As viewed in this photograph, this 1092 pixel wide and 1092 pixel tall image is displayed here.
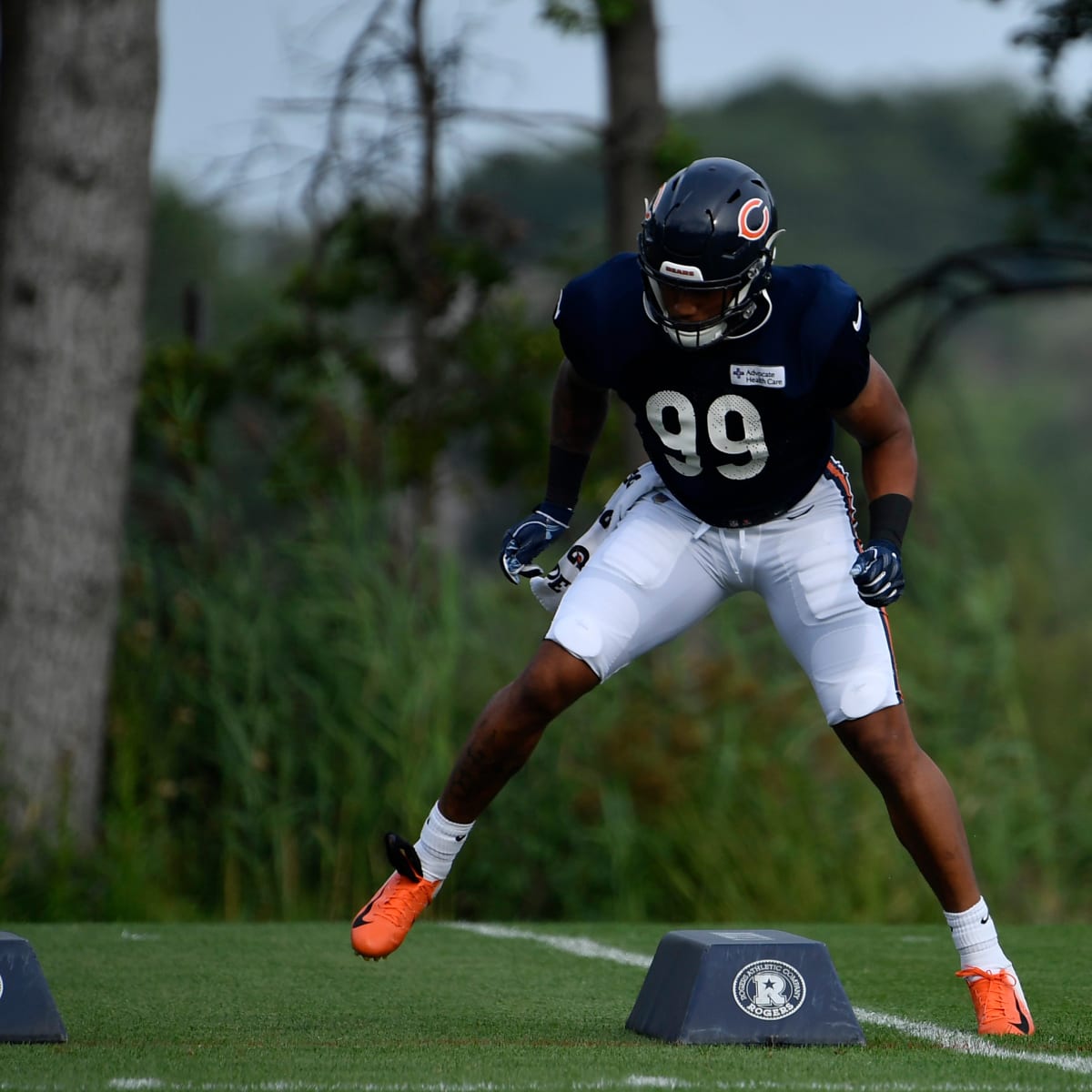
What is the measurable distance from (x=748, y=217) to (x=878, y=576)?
84 centimetres

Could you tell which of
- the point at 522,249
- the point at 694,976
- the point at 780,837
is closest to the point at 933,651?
the point at 780,837

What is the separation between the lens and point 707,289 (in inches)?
159

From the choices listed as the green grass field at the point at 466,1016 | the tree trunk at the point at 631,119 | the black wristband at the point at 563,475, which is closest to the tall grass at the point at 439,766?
the green grass field at the point at 466,1016

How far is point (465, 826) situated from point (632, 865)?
3.94 m

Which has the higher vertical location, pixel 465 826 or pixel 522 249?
pixel 522 249

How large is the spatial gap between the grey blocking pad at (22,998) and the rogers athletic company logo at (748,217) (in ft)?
7.11

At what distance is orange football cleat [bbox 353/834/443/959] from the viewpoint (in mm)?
4258

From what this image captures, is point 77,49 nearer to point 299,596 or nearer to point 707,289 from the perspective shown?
point 299,596

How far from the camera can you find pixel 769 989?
3.93 m

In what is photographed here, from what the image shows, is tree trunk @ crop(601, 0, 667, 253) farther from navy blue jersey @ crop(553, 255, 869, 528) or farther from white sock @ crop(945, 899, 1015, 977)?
white sock @ crop(945, 899, 1015, 977)

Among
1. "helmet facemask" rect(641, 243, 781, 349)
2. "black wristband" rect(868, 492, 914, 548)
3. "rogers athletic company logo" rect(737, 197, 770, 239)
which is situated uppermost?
"rogers athletic company logo" rect(737, 197, 770, 239)

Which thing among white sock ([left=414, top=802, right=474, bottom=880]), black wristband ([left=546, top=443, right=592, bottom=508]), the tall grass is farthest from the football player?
the tall grass

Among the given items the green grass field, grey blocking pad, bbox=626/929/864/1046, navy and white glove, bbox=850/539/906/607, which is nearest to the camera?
the green grass field

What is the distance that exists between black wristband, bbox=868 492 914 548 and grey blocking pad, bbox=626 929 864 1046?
36.4 inches
